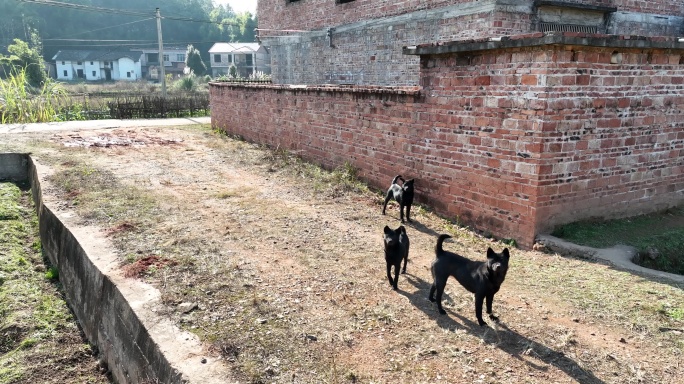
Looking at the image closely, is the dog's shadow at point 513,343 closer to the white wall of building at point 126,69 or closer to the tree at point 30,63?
the tree at point 30,63

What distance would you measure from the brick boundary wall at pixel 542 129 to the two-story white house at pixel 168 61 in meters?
66.8

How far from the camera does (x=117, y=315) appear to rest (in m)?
5.07

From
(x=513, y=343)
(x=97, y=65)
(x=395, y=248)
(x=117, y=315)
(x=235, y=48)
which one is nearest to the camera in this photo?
(x=513, y=343)

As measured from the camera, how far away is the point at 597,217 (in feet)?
21.4

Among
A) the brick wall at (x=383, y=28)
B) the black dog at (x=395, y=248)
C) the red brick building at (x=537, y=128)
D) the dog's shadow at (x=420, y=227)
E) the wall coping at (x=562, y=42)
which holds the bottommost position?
the dog's shadow at (x=420, y=227)

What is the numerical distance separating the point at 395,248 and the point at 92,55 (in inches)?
2688

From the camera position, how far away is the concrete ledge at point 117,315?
3789mm

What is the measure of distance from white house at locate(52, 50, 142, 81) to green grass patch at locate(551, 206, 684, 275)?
66.4 m

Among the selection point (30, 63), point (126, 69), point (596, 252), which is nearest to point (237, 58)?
point (126, 69)

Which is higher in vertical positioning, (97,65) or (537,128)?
(97,65)

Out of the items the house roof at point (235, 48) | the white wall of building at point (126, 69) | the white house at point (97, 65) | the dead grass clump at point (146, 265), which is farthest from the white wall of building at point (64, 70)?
the dead grass clump at point (146, 265)

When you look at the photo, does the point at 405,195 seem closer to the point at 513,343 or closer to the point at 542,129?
the point at 542,129

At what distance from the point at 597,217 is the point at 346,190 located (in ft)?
→ 13.8

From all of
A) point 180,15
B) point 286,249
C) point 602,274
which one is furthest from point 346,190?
point 180,15
